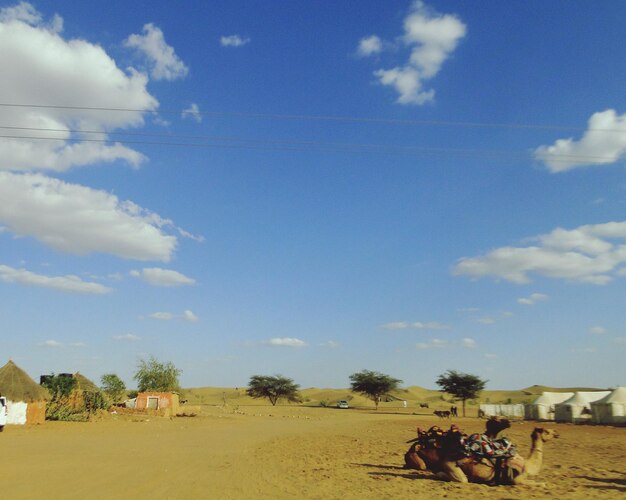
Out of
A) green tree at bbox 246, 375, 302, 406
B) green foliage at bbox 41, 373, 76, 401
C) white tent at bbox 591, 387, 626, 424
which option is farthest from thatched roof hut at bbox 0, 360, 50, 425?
green tree at bbox 246, 375, 302, 406

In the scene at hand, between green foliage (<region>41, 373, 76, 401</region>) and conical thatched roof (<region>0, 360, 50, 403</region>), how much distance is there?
7187 millimetres

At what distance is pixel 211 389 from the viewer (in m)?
177

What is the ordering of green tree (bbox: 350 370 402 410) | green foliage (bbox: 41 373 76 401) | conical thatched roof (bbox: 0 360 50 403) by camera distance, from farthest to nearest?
1. green tree (bbox: 350 370 402 410)
2. green foliage (bbox: 41 373 76 401)
3. conical thatched roof (bbox: 0 360 50 403)

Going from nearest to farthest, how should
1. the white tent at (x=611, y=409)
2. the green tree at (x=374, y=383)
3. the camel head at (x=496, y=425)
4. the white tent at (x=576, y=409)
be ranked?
the camel head at (x=496, y=425)
the white tent at (x=611, y=409)
the white tent at (x=576, y=409)
the green tree at (x=374, y=383)

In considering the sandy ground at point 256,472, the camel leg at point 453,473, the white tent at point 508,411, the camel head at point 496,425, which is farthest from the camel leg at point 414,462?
the white tent at point 508,411

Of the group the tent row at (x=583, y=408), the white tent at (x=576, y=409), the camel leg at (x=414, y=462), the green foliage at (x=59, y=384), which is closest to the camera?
the camel leg at (x=414, y=462)

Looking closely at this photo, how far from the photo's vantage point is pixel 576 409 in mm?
55031

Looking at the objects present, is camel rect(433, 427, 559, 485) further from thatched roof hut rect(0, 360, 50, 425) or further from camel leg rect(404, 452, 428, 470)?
thatched roof hut rect(0, 360, 50, 425)

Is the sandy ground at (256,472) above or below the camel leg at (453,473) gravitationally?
below

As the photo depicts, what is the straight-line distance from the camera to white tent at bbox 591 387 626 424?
1955 inches

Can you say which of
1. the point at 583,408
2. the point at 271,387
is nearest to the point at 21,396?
the point at 583,408

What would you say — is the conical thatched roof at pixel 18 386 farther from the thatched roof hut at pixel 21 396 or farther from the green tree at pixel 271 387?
the green tree at pixel 271 387

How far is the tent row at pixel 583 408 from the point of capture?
5009 cm

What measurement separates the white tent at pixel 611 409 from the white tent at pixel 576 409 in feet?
5.98
